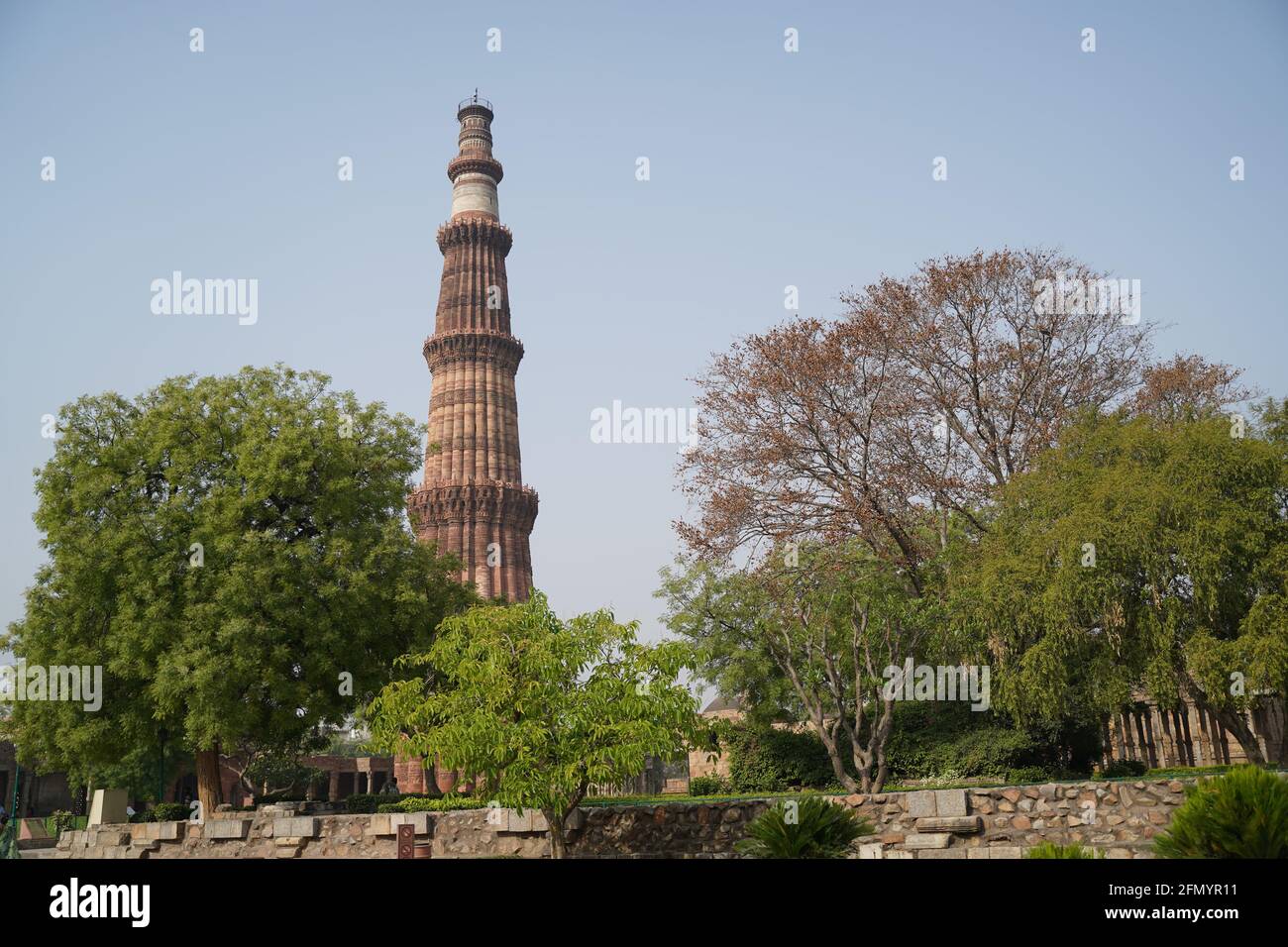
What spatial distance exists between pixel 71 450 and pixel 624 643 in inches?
762

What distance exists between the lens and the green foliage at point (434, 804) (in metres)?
23.6

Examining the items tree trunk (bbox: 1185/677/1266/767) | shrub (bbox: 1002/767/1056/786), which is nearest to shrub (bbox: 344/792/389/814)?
shrub (bbox: 1002/767/1056/786)

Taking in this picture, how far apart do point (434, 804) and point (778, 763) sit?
1052cm

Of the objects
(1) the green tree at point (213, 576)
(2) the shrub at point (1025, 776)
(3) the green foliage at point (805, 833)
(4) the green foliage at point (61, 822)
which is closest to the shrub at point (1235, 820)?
(3) the green foliage at point (805, 833)

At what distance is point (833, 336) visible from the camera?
2966 centimetres

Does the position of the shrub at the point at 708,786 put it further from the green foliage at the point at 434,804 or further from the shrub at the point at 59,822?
the shrub at the point at 59,822

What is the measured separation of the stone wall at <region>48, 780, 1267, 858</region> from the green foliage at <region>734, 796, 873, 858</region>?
1.95 metres

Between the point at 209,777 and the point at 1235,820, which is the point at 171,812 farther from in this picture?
the point at 1235,820

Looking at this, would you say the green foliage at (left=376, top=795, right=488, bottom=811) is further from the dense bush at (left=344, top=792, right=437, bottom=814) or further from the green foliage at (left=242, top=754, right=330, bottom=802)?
the green foliage at (left=242, top=754, right=330, bottom=802)

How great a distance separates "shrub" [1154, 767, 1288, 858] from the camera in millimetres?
10570

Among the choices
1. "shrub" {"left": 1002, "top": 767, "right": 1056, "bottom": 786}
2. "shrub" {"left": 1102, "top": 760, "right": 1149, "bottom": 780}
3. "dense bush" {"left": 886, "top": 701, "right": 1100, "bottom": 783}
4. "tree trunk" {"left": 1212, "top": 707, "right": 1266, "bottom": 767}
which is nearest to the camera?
"tree trunk" {"left": 1212, "top": 707, "right": 1266, "bottom": 767}
